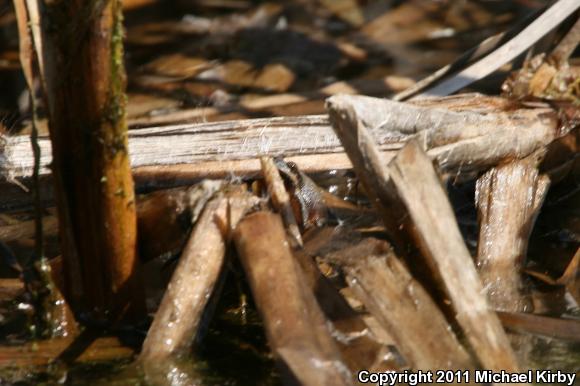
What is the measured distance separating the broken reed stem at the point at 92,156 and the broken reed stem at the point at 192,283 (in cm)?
14

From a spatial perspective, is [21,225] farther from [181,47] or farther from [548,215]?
[181,47]

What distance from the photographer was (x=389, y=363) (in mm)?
2291

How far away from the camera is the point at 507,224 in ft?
9.85

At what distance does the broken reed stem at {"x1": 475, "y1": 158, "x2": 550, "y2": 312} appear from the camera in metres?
2.88

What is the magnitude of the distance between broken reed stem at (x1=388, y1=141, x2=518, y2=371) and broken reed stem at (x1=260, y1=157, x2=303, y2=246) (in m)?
0.36

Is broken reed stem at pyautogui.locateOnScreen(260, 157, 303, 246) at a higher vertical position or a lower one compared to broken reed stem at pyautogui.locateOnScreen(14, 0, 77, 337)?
higher

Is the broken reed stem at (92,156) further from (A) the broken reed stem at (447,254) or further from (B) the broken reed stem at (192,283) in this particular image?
(A) the broken reed stem at (447,254)

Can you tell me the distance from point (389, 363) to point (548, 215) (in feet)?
3.91

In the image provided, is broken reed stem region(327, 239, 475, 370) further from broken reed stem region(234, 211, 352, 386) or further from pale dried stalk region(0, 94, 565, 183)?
pale dried stalk region(0, 94, 565, 183)

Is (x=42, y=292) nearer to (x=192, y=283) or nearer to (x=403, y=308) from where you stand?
(x=192, y=283)

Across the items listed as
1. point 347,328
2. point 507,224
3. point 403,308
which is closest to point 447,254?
point 403,308

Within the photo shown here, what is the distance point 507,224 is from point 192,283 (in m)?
1.03

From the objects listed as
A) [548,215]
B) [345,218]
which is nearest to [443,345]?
[345,218]

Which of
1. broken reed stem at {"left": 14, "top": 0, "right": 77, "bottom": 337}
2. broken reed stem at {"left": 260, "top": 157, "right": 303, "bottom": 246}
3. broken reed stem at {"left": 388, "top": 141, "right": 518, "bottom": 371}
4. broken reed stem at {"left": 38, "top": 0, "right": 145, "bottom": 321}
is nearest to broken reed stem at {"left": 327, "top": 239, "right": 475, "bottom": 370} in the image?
broken reed stem at {"left": 388, "top": 141, "right": 518, "bottom": 371}
